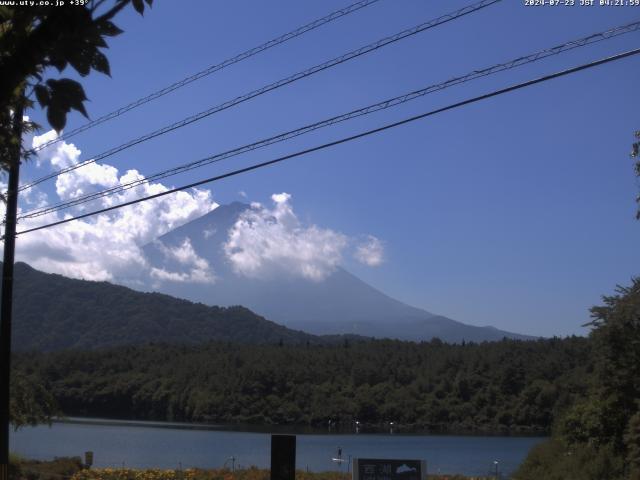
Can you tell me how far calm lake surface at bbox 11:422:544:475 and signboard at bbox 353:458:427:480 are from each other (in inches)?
891

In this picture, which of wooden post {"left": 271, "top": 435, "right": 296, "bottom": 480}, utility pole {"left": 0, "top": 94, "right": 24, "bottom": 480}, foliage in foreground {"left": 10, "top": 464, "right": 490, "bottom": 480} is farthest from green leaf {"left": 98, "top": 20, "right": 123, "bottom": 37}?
foliage in foreground {"left": 10, "top": 464, "right": 490, "bottom": 480}

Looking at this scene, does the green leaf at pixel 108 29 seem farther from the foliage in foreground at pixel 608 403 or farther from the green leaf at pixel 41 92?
the foliage in foreground at pixel 608 403

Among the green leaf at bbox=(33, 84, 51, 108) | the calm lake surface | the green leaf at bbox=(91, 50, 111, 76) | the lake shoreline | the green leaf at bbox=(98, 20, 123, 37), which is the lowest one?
the lake shoreline

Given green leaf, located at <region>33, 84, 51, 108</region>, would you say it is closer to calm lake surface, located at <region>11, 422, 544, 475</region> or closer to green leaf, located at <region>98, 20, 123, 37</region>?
green leaf, located at <region>98, 20, 123, 37</region>

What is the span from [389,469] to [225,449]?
127 ft

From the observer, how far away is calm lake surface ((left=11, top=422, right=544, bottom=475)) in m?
40.6

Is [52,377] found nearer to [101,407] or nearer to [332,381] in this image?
[101,407]

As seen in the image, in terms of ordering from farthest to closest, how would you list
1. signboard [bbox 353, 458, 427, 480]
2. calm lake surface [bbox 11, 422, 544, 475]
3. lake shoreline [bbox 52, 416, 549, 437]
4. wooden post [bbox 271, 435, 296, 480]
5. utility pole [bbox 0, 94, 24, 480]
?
Result: lake shoreline [bbox 52, 416, 549, 437] < calm lake surface [bbox 11, 422, 544, 475] < utility pole [bbox 0, 94, 24, 480] < signboard [bbox 353, 458, 427, 480] < wooden post [bbox 271, 435, 296, 480]

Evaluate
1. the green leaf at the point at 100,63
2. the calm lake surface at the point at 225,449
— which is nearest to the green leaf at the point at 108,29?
the green leaf at the point at 100,63

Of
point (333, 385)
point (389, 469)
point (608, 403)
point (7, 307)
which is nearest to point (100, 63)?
point (389, 469)

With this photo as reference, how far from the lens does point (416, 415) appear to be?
9094cm

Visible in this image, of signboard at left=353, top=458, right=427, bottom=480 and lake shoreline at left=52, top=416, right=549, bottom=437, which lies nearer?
signboard at left=353, top=458, right=427, bottom=480

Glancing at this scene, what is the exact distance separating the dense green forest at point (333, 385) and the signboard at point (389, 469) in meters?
69.0

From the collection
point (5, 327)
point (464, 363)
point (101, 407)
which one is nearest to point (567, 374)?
point (464, 363)
